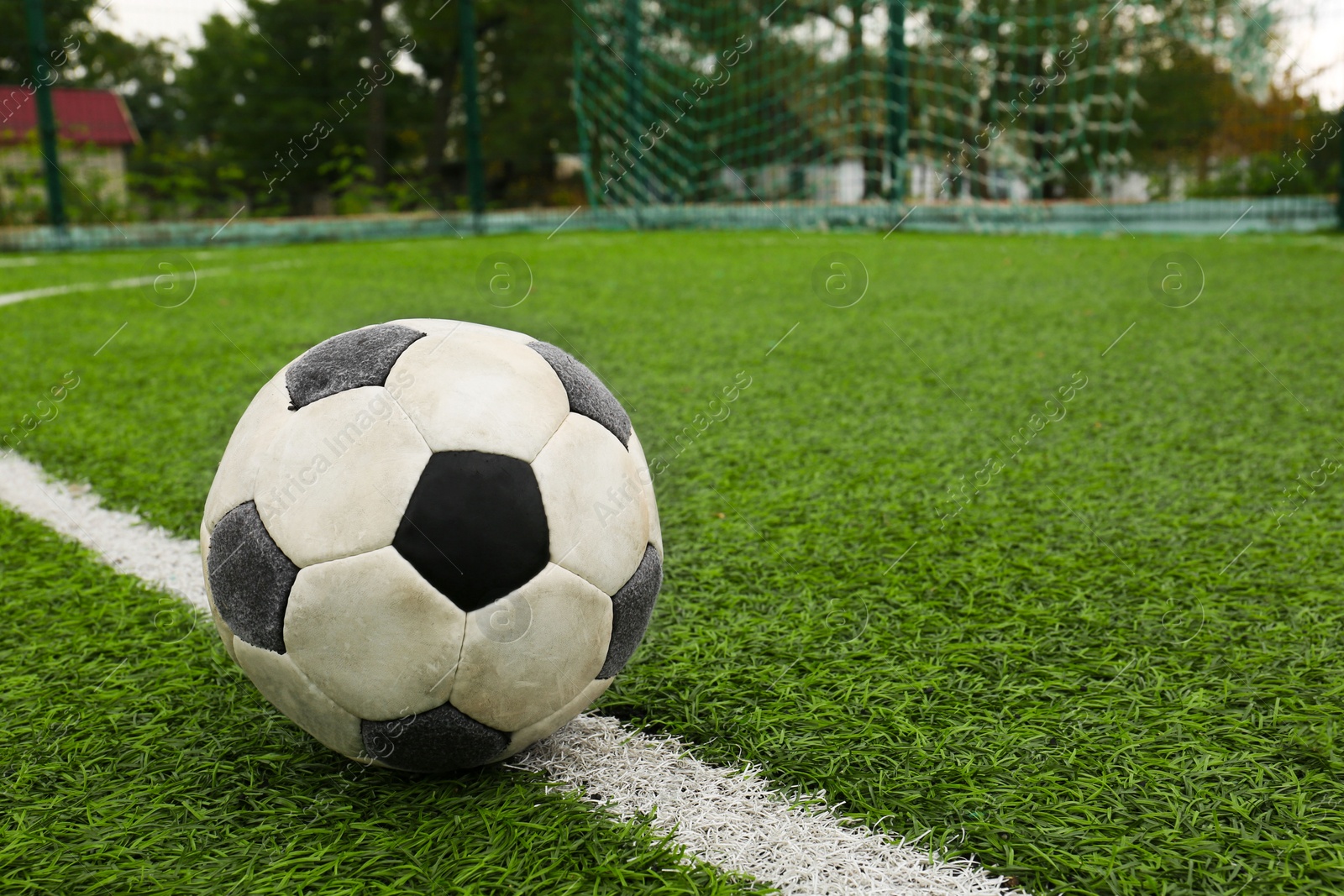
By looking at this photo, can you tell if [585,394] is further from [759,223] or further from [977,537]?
[759,223]

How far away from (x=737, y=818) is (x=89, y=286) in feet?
26.3

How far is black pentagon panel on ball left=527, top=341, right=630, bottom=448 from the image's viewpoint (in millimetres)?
1666

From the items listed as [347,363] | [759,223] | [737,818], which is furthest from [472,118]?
[737,818]

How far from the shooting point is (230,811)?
1.51 metres

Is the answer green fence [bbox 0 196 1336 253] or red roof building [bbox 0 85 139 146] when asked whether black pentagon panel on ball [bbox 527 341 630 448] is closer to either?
red roof building [bbox 0 85 139 146]

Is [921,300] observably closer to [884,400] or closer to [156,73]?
[884,400]

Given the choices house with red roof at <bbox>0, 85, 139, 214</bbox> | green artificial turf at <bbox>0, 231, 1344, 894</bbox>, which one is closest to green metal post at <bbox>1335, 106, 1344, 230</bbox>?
green artificial turf at <bbox>0, 231, 1344, 894</bbox>

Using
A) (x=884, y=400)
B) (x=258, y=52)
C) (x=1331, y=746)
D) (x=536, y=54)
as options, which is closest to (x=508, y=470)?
(x=1331, y=746)

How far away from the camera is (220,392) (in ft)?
14.1

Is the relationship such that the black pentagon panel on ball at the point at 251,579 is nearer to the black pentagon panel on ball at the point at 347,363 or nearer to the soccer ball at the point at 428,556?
the soccer ball at the point at 428,556

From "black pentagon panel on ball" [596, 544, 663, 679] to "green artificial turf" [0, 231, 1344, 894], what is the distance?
188 millimetres

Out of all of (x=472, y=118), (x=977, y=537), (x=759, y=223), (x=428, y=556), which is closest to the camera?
(x=428, y=556)

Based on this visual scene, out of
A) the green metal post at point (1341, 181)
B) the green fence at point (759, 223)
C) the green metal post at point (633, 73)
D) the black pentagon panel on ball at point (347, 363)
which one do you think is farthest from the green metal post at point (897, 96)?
the black pentagon panel on ball at point (347, 363)

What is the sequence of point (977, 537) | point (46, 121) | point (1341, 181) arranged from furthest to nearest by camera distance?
point (46, 121)
point (1341, 181)
point (977, 537)
